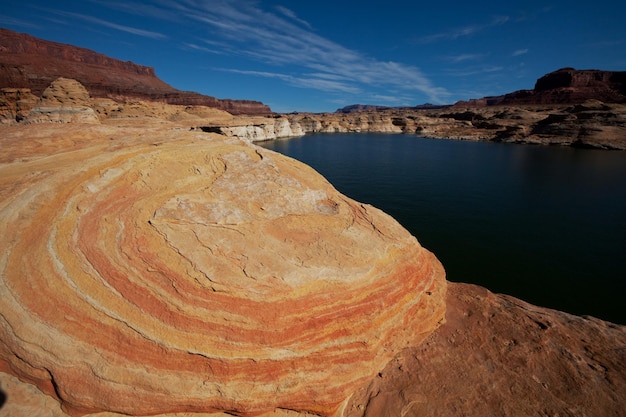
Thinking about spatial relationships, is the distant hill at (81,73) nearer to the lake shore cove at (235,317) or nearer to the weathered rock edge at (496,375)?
the lake shore cove at (235,317)

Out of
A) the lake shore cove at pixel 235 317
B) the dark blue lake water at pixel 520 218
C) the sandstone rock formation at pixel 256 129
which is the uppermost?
the sandstone rock formation at pixel 256 129

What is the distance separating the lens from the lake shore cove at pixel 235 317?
4.28 metres

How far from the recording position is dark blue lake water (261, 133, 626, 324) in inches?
470

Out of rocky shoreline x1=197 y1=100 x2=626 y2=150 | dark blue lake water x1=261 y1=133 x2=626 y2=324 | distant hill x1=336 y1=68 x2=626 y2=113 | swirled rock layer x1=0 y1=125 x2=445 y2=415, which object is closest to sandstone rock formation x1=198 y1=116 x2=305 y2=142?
rocky shoreline x1=197 y1=100 x2=626 y2=150

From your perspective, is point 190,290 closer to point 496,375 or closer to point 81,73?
point 496,375

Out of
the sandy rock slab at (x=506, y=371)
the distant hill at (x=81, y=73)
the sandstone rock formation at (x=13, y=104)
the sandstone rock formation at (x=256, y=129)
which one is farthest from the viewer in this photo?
the sandstone rock formation at (x=256, y=129)

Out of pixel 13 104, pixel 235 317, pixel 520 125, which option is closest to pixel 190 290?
pixel 235 317

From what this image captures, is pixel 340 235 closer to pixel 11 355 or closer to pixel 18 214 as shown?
pixel 11 355

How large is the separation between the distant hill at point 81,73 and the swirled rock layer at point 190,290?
1254 inches

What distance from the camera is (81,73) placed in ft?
243

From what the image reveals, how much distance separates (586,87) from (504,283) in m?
141

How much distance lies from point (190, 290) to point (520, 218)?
21994 mm

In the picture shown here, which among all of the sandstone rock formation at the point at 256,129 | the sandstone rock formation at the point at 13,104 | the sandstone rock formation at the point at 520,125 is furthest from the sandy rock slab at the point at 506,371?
the sandstone rock formation at the point at 520,125

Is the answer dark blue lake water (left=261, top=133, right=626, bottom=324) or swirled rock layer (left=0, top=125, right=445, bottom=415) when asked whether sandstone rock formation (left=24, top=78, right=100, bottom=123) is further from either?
dark blue lake water (left=261, top=133, right=626, bottom=324)
